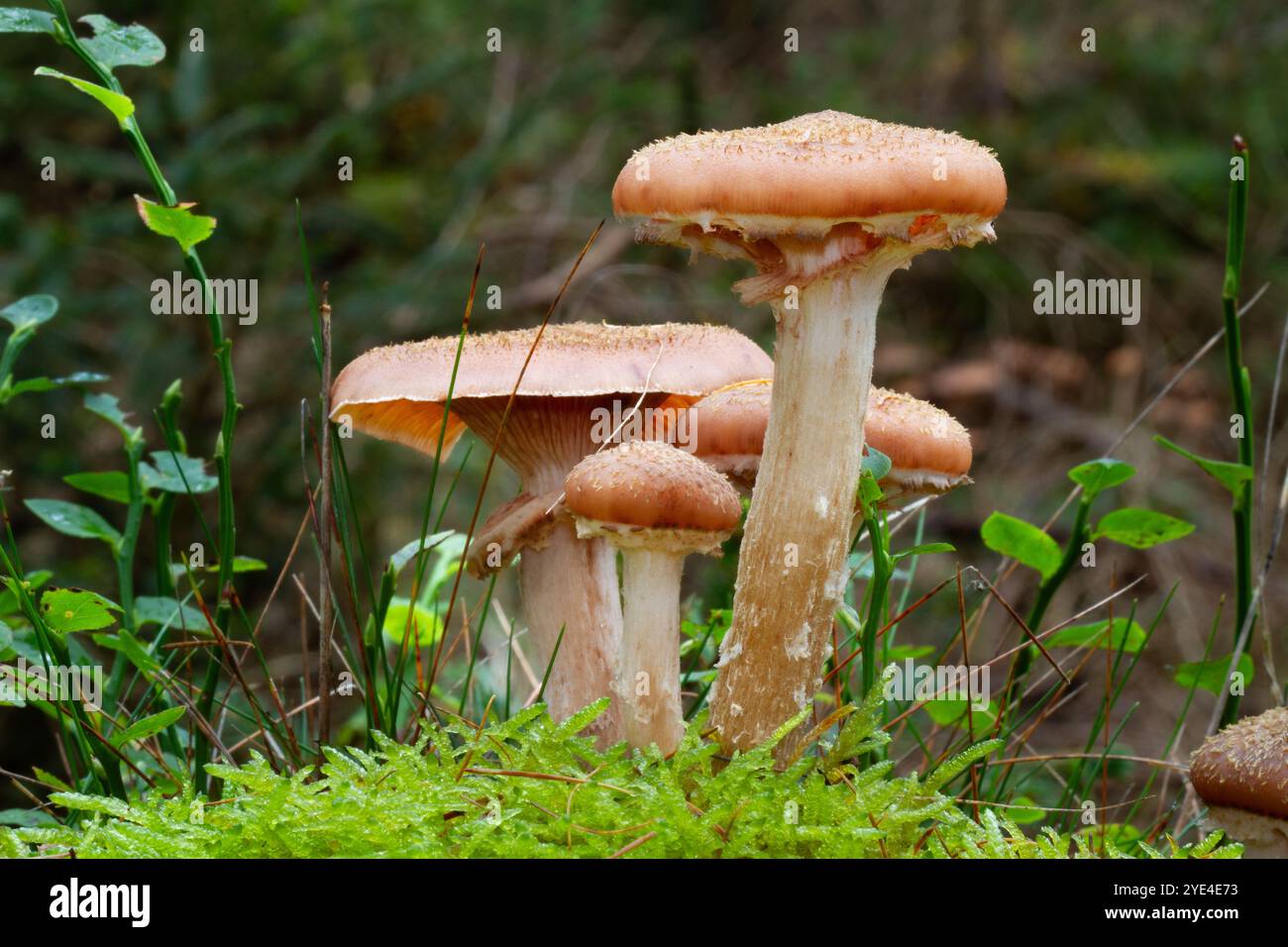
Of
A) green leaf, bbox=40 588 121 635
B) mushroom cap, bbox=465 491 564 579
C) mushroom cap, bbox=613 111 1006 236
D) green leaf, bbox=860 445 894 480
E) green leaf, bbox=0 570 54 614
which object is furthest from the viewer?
mushroom cap, bbox=465 491 564 579

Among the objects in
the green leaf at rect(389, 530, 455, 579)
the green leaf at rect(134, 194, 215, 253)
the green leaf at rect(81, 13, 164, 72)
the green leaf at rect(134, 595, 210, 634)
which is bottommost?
the green leaf at rect(134, 595, 210, 634)

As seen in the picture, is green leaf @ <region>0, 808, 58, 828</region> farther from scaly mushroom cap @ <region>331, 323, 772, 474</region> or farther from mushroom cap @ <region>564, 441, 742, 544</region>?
mushroom cap @ <region>564, 441, 742, 544</region>

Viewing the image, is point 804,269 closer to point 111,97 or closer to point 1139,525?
point 1139,525

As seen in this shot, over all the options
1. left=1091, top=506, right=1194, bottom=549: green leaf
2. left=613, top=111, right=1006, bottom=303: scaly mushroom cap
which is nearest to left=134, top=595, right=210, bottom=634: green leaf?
left=613, top=111, right=1006, bottom=303: scaly mushroom cap

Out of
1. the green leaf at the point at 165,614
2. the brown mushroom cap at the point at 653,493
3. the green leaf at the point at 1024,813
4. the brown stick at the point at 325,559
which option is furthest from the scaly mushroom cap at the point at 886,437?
the green leaf at the point at 165,614

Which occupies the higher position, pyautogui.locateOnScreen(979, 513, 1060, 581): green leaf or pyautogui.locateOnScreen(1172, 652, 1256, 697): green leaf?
pyautogui.locateOnScreen(979, 513, 1060, 581): green leaf

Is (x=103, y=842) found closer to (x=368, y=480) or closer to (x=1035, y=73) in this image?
(x=368, y=480)

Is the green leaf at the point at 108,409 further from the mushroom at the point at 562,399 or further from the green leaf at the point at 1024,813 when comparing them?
the green leaf at the point at 1024,813
